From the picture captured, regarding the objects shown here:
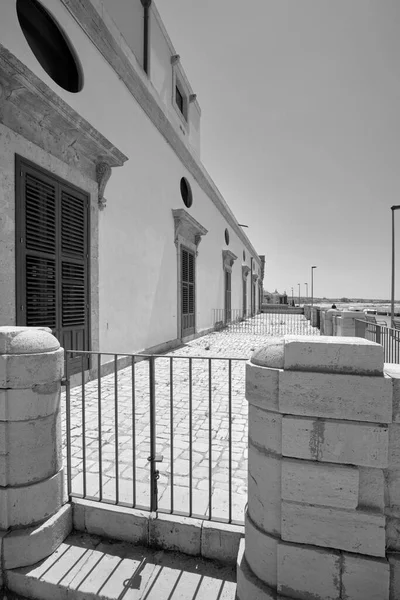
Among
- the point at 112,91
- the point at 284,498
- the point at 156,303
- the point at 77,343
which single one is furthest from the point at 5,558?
the point at 112,91

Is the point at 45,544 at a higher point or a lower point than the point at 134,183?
lower

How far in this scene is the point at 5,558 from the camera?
2.11 meters

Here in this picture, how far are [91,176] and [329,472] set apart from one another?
656 centimetres

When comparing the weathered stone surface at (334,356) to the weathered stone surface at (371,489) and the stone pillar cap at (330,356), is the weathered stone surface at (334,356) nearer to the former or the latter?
the stone pillar cap at (330,356)

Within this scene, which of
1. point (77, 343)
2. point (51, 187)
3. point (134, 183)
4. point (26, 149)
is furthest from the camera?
point (134, 183)

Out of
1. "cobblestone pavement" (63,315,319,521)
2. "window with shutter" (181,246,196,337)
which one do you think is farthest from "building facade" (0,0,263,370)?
"cobblestone pavement" (63,315,319,521)

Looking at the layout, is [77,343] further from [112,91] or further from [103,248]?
[112,91]

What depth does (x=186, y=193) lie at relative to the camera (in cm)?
1230

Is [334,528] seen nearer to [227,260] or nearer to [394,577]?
[394,577]

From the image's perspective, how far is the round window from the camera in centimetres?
1197

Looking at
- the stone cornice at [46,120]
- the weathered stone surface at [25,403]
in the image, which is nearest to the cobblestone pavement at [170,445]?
the weathered stone surface at [25,403]

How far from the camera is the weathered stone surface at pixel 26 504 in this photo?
2158mm

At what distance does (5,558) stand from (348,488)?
2.33 meters

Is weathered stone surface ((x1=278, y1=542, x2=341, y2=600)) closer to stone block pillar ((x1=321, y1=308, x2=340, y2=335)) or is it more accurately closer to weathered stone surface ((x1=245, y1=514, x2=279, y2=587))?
weathered stone surface ((x1=245, y1=514, x2=279, y2=587))
